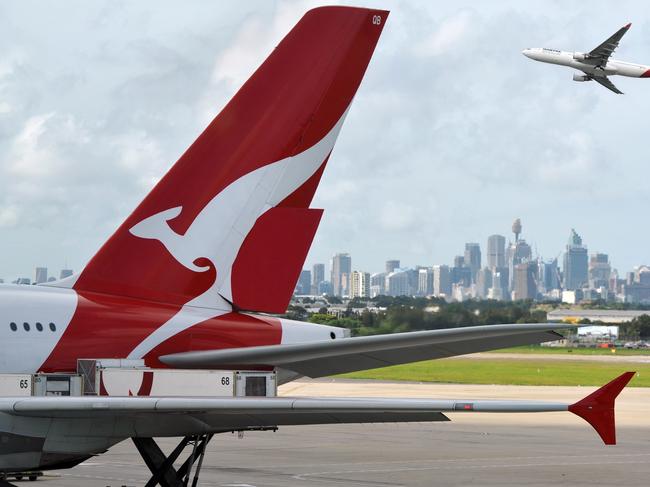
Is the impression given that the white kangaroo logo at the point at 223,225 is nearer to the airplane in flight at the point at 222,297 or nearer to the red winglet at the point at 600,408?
the airplane in flight at the point at 222,297

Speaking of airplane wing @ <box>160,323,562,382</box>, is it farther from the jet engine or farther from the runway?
the jet engine

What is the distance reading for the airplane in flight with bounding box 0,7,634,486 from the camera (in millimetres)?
16141

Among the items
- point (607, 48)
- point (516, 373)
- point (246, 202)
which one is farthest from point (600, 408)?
point (607, 48)

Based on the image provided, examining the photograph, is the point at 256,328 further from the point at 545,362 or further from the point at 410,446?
the point at 545,362

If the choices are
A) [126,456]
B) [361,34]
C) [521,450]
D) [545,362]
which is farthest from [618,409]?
[545,362]

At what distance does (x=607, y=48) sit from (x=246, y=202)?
84.1m

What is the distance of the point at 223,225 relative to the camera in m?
19.5

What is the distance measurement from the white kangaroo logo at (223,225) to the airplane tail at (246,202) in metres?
0.02

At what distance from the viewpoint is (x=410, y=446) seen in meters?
36.5

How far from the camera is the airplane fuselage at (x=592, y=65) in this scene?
101 m

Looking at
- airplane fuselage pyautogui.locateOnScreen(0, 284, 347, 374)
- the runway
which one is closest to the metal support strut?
airplane fuselage pyautogui.locateOnScreen(0, 284, 347, 374)

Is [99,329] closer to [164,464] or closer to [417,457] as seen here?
[164,464]

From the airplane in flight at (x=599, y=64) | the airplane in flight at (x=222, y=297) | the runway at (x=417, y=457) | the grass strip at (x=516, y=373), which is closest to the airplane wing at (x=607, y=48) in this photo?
the airplane in flight at (x=599, y=64)

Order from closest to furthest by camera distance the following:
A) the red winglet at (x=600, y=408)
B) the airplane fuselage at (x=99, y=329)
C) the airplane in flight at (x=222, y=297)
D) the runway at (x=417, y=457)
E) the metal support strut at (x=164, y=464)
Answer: the red winglet at (x=600, y=408) < the airplane in flight at (x=222, y=297) < the airplane fuselage at (x=99, y=329) < the metal support strut at (x=164, y=464) < the runway at (x=417, y=457)
